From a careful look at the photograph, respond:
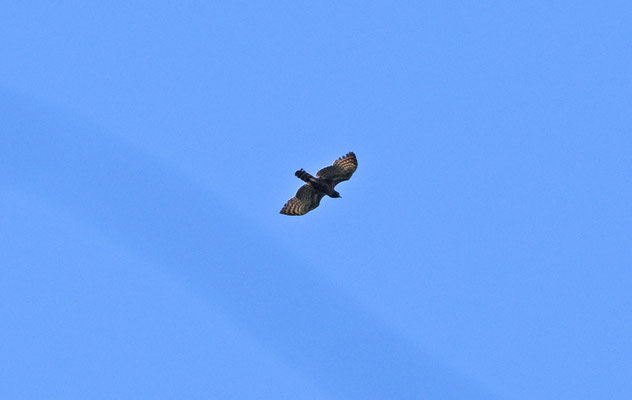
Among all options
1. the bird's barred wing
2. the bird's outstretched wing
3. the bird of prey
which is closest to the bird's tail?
the bird of prey

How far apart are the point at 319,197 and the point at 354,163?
2.43 meters

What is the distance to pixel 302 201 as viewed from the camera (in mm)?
72812

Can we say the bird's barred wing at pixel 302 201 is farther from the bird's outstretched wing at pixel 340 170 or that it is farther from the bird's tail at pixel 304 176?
the bird's outstretched wing at pixel 340 170

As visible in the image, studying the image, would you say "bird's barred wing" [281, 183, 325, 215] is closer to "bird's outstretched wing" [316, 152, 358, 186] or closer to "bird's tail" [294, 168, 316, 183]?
"bird's tail" [294, 168, 316, 183]

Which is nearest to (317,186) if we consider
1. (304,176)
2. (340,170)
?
(304,176)

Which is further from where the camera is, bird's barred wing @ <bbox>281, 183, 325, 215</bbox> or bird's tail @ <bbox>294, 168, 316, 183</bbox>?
bird's barred wing @ <bbox>281, 183, 325, 215</bbox>

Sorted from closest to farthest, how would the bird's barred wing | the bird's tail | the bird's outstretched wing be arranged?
the bird's tail → the bird's barred wing → the bird's outstretched wing

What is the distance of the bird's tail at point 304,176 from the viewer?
72.4 metres

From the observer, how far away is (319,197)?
240 ft

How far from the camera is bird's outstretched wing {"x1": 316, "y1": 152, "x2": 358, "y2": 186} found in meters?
73.1

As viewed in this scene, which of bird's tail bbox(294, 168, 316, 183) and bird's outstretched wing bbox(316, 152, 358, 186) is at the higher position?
bird's outstretched wing bbox(316, 152, 358, 186)

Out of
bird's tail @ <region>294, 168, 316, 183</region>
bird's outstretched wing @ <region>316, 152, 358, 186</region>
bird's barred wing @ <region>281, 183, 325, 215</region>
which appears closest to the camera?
bird's tail @ <region>294, 168, 316, 183</region>

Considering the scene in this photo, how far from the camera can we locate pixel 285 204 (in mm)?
72625

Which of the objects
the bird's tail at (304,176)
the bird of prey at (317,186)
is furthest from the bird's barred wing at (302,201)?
the bird's tail at (304,176)
